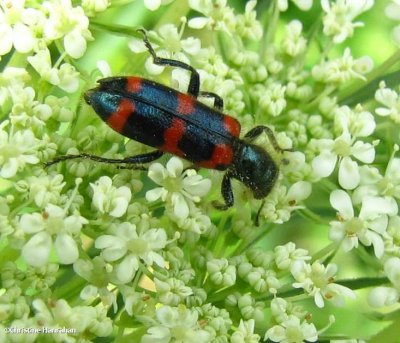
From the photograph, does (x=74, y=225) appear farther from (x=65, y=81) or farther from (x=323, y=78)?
(x=323, y=78)

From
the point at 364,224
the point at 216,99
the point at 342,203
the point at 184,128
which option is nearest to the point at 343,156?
the point at 342,203

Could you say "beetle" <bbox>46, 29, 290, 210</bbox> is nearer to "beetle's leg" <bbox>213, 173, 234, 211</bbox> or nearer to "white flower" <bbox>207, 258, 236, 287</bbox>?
"beetle's leg" <bbox>213, 173, 234, 211</bbox>

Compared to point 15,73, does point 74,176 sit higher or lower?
lower

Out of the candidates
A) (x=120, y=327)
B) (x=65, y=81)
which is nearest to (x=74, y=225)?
(x=120, y=327)

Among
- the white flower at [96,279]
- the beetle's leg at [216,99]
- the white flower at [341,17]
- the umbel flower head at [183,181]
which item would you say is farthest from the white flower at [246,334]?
the white flower at [341,17]

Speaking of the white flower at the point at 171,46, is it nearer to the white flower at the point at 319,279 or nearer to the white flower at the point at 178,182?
the white flower at the point at 178,182

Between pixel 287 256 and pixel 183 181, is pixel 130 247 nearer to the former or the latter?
pixel 183 181

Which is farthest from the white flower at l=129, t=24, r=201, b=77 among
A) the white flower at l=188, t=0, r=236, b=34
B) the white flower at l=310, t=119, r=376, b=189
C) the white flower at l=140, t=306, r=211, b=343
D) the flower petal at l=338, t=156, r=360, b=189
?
the white flower at l=140, t=306, r=211, b=343
